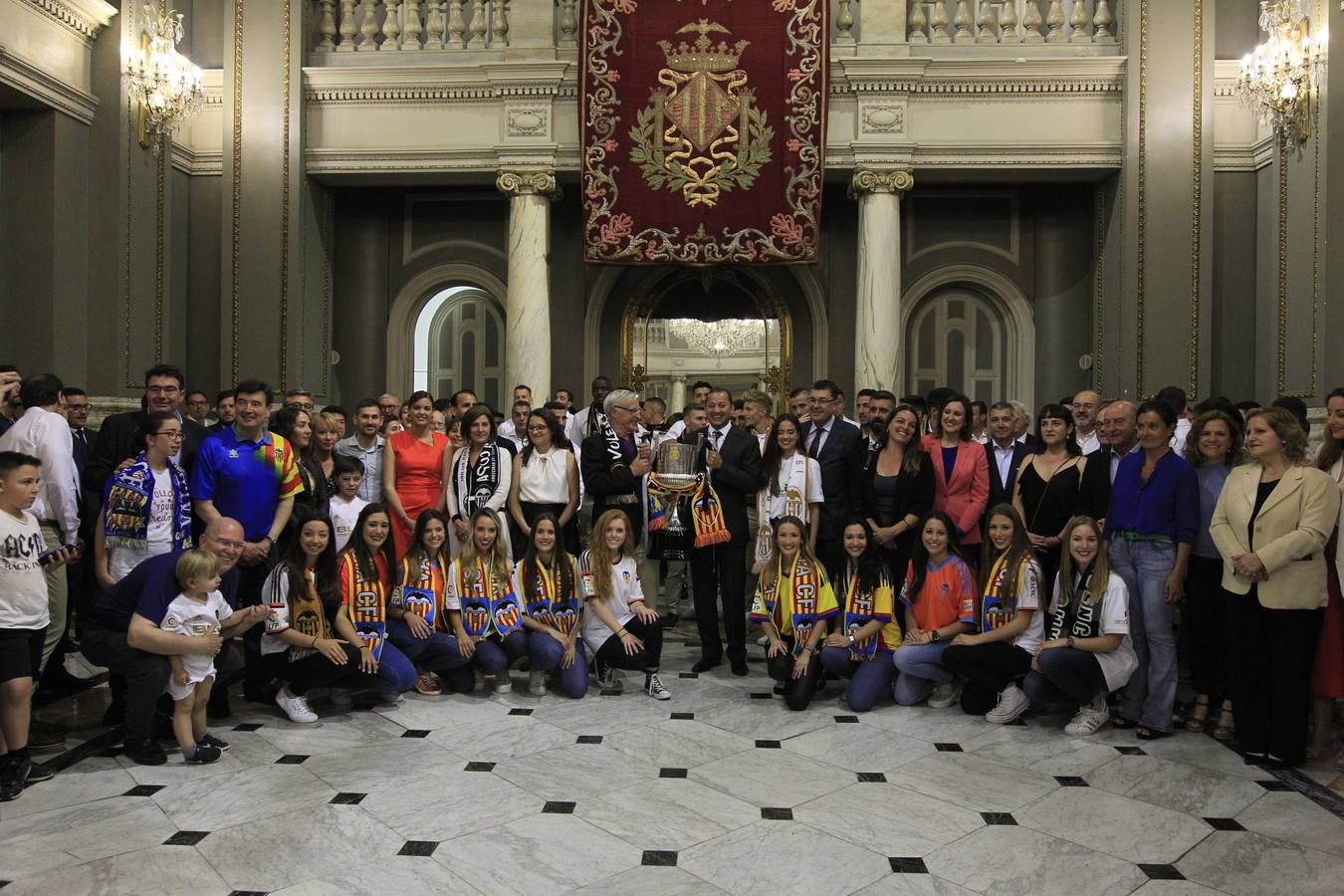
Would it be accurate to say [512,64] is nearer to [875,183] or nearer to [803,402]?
[875,183]

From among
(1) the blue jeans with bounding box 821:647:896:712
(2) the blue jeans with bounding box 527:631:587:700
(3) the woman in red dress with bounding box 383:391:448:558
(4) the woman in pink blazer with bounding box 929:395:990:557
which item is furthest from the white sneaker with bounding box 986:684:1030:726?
(3) the woman in red dress with bounding box 383:391:448:558

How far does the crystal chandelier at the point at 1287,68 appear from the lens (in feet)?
26.2

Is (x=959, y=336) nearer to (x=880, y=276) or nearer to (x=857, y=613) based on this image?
(x=880, y=276)

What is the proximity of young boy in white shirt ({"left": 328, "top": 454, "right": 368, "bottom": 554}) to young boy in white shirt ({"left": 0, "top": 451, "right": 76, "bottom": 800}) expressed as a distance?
1.68 metres

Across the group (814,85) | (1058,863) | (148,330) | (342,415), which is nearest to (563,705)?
(342,415)

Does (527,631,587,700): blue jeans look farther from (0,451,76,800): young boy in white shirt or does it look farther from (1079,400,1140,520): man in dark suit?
(1079,400,1140,520): man in dark suit

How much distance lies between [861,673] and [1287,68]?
6.29 m

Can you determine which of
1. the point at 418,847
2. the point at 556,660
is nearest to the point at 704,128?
the point at 556,660

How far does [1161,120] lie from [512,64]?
6.26 metres

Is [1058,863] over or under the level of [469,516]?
under

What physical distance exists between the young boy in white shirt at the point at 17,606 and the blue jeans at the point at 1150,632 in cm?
492

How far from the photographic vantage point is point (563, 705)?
5.54m

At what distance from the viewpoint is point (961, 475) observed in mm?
5891

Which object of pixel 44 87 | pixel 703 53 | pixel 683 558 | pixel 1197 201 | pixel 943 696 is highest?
pixel 703 53
